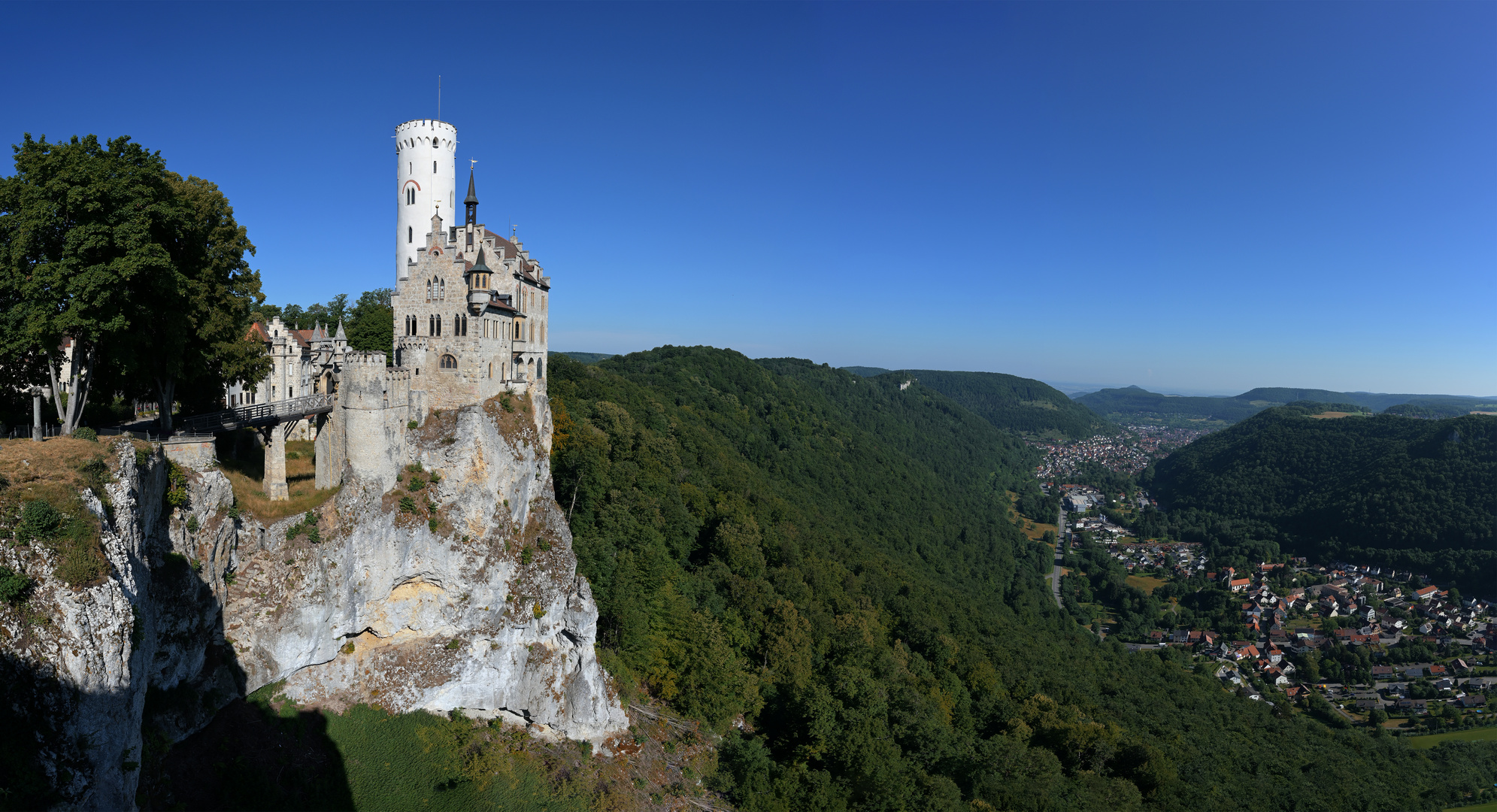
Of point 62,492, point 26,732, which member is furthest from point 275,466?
point 26,732

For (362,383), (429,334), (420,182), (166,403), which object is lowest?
(166,403)

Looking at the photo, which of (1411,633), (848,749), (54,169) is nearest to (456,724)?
(848,749)

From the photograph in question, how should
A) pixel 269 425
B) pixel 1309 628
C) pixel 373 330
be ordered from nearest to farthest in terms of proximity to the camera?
pixel 269 425, pixel 373 330, pixel 1309 628

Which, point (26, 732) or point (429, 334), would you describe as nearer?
point (26, 732)

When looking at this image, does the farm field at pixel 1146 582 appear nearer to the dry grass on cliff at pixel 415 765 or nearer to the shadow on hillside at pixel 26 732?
the dry grass on cliff at pixel 415 765

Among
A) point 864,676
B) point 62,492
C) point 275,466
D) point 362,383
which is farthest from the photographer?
point 864,676

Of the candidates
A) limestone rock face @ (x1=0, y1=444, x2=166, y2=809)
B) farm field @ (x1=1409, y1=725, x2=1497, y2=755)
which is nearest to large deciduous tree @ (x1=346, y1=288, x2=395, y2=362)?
limestone rock face @ (x1=0, y1=444, x2=166, y2=809)

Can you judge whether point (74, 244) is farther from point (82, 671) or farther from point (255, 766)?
point (255, 766)

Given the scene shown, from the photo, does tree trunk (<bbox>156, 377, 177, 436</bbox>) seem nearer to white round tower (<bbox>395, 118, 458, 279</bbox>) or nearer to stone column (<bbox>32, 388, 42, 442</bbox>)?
stone column (<bbox>32, 388, 42, 442</bbox>)

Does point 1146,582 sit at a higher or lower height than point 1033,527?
lower
